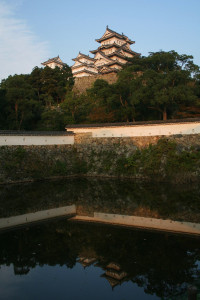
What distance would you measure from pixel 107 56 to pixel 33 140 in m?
29.9

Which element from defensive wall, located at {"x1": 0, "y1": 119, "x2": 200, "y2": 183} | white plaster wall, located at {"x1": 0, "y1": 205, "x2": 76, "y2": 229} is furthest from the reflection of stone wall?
white plaster wall, located at {"x1": 0, "y1": 205, "x2": 76, "y2": 229}

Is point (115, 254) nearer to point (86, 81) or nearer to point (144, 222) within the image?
point (144, 222)

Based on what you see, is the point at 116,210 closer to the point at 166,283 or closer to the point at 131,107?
the point at 166,283

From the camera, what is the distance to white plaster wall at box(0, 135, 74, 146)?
1777 cm

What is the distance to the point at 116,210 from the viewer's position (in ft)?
34.0

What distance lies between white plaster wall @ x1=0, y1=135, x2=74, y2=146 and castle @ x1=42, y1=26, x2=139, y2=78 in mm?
22109

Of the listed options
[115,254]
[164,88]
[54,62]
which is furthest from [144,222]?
[54,62]

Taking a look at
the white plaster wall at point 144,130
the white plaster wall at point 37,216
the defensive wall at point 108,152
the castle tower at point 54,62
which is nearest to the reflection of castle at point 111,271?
the white plaster wall at point 37,216

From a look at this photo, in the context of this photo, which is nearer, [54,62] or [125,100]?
[125,100]

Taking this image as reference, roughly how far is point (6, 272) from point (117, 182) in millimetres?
11099

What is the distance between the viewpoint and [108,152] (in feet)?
64.4

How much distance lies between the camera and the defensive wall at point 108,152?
16859 millimetres

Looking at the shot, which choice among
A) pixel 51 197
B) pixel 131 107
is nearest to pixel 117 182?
pixel 51 197

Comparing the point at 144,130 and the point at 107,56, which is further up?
the point at 107,56
